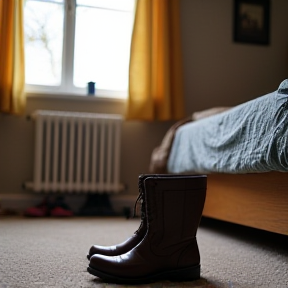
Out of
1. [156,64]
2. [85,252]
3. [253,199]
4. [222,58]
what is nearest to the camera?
[85,252]

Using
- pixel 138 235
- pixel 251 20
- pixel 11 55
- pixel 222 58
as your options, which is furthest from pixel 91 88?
pixel 138 235

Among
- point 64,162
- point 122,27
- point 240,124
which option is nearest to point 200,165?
point 240,124

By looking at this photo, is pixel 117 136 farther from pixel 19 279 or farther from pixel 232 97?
pixel 19 279

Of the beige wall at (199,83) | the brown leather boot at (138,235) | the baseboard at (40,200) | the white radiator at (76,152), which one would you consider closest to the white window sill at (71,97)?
the beige wall at (199,83)

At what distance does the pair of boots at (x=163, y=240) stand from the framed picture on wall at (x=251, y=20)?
8.03ft

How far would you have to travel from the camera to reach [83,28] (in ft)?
9.74

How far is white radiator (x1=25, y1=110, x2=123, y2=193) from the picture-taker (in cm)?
270

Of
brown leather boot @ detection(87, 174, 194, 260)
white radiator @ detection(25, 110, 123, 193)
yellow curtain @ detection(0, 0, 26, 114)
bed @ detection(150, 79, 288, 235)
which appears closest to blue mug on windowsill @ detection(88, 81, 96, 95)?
white radiator @ detection(25, 110, 123, 193)

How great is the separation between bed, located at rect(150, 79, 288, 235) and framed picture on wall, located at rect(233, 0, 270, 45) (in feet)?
4.48

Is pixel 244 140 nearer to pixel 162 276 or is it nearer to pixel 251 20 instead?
pixel 162 276

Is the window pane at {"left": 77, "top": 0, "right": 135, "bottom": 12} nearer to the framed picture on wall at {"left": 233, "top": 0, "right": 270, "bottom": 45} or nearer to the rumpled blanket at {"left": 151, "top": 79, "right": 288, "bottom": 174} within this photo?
the framed picture on wall at {"left": 233, "top": 0, "right": 270, "bottom": 45}

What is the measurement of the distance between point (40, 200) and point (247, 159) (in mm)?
1840

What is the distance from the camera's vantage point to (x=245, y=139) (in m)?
1.38

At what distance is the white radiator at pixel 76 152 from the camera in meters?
2.70
